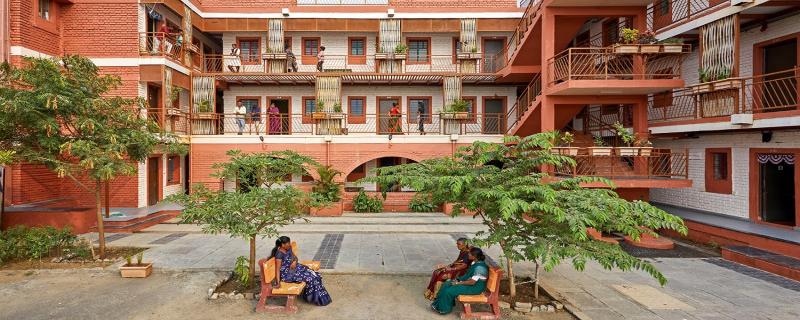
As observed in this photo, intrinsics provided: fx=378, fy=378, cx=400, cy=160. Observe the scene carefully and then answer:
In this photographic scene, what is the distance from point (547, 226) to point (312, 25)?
16756mm

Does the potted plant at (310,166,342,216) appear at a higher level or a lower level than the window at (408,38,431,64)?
lower

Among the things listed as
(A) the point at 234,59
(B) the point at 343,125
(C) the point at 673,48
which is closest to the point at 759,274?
(C) the point at 673,48

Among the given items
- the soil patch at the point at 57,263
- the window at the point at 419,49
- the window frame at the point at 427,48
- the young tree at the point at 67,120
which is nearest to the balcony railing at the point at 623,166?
the window frame at the point at 427,48

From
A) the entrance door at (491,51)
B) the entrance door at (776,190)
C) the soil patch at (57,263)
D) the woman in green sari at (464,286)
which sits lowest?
the soil patch at (57,263)

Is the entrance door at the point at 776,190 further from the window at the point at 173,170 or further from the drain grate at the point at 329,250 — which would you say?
the window at the point at 173,170

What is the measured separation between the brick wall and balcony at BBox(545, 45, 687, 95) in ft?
9.76

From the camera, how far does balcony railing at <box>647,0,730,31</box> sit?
12133mm

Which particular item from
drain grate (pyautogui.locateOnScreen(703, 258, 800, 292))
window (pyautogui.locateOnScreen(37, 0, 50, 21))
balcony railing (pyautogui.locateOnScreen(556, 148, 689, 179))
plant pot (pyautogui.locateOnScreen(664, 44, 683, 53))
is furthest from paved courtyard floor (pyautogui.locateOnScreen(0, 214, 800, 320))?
window (pyautogui.locateOnScreen(37, 0, 50, 21))

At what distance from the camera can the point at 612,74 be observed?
461 inches

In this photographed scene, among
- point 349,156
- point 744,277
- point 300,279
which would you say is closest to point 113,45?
point 349,156

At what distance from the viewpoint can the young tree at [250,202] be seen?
6.91 m

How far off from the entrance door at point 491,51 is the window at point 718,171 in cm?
1010

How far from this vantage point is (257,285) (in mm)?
7840

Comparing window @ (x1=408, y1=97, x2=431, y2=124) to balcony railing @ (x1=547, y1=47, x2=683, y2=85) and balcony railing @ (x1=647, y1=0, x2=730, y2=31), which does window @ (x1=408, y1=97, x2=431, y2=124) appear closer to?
balcony railing @ (x1=547, y1=47, x2=683, y2=85)
